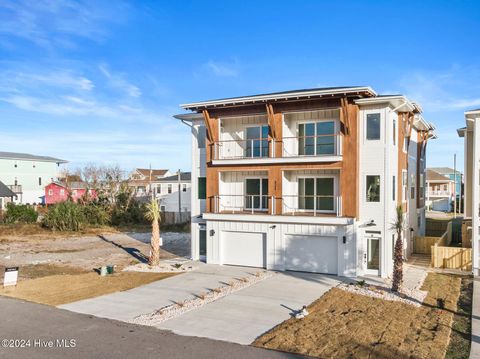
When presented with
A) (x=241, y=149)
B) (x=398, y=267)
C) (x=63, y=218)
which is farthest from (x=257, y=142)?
(x=63, y=218)

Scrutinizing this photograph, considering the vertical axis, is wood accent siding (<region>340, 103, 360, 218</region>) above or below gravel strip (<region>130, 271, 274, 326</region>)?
above

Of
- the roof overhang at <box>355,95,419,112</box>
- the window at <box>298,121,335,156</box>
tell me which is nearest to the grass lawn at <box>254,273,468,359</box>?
the window at <box>298,121,335,156</box>

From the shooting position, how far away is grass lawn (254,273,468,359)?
1089cm

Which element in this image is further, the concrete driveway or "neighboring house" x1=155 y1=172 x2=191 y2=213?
"neighboring house" x1=155 y1=172 x2=191 y2=213

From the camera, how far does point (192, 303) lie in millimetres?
15281

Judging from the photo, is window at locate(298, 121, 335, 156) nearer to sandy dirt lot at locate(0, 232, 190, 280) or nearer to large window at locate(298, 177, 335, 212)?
large window at locate(298, 177, 335, 212)

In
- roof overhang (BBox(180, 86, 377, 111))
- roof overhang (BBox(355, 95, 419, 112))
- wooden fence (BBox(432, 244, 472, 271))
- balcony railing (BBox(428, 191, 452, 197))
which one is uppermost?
roof overhang (BBox(180, 86, 377, 111))

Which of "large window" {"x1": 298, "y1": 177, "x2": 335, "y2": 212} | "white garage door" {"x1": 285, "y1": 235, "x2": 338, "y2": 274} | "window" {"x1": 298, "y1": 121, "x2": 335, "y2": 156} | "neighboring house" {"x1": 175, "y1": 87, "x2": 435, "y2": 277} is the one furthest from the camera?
"large window" {"x1": 298, "y1": 177, "x2": 335, "y2": 212}

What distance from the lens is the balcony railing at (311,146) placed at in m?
21.4

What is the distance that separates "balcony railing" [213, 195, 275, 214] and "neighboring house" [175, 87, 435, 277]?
0.06 m

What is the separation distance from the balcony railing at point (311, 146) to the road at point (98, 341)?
1210 centimetres

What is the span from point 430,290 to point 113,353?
12.6 meters

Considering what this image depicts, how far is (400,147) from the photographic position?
23.0m

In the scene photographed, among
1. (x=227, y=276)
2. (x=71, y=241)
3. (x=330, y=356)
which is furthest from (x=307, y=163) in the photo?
(x=71, y=241)
